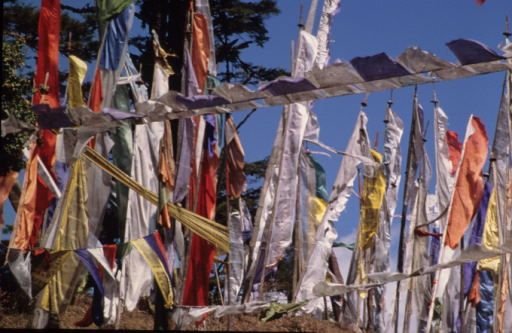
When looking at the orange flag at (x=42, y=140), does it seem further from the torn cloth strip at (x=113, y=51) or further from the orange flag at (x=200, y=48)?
the orange flag at (x=200, y=48)

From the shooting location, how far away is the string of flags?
31.7 ft

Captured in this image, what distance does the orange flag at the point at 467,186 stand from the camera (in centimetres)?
1035

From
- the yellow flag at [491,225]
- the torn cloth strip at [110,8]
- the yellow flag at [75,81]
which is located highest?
the torn cloth strip at [110,8]

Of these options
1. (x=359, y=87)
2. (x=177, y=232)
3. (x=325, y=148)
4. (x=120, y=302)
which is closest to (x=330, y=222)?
(x=325, y=148)

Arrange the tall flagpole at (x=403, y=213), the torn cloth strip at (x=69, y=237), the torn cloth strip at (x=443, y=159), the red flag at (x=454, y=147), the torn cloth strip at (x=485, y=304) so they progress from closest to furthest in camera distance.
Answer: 1. the torn cloth strip at (x=69, y=237)
2. the torn cloth strip at (x=485, y=304)
3. the tall flagpole at (x=403, y=213)
4. the torn cloth strip at (x=443, y=159)
5. the red flag at (x=454, y=147)

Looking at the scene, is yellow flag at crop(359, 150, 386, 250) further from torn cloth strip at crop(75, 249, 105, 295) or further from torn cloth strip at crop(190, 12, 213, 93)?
torn cloth strip at crop(75, 249, 105, 295)

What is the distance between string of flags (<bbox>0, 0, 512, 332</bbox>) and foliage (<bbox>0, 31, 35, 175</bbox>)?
139mm

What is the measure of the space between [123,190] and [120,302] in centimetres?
110

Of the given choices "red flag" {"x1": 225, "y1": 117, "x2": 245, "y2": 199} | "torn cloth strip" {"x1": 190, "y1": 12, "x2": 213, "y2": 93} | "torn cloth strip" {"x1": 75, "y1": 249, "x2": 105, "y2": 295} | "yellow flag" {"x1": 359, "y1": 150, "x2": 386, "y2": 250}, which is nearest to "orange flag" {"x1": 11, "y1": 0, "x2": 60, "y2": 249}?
"torn cloth strip" {"x1": 75, "y1": 249, "x2": 105, "y2": 295}

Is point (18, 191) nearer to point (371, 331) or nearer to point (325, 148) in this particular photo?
point (325, 148)

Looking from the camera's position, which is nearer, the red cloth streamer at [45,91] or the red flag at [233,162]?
the red cloth streamer at [45,91]

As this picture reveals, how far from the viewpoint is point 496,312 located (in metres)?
10.7

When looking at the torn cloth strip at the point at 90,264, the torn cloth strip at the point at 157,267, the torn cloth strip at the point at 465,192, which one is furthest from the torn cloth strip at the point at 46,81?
the torn cloth strip at the point at 465,192

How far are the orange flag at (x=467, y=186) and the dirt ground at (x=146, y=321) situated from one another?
221 cm
